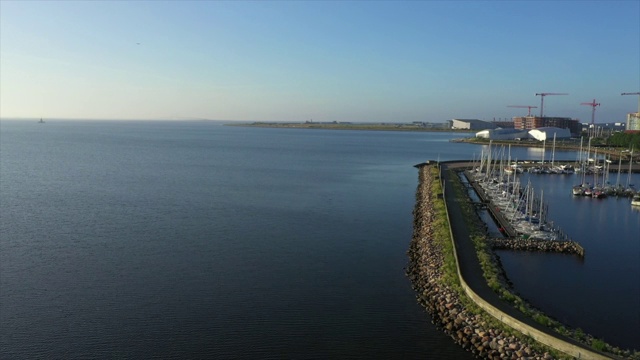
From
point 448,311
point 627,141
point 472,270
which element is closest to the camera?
point 448,311

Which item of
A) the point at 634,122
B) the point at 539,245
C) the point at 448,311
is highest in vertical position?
the point at 634,122

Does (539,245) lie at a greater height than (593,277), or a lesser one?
greater

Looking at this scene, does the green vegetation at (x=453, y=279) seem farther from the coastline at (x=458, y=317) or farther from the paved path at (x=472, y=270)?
the paved path at (x=472, y=270)

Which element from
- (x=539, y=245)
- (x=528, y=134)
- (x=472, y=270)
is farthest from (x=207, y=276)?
(x=528, y=134)

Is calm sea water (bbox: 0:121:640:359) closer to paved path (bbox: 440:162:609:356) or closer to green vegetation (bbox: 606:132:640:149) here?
paved path (bbox: 440:162:609:356)

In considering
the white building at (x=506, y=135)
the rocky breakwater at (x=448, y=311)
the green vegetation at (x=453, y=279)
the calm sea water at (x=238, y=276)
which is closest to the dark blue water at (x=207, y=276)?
the calm sea water at (x=238, y=276)

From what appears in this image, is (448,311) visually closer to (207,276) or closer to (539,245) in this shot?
(207,276)

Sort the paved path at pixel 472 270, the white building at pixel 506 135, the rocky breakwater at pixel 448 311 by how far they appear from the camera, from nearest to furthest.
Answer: the rocky breakwater at pixel 448 311 < the paved path at pixel 472 270 < the white building at pixel 506 135

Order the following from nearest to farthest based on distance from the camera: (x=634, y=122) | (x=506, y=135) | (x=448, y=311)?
(x=448, y=311)
(x=506, y=135)
(x=634, y=122)
